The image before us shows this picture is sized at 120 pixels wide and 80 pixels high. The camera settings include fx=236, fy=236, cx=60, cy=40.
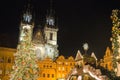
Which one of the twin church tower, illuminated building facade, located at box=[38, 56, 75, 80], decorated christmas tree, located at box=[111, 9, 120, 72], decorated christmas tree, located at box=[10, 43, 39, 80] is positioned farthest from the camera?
the twin church tower

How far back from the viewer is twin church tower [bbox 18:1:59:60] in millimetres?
79438

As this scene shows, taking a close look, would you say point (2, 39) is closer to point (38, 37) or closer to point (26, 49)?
point (38, 37)

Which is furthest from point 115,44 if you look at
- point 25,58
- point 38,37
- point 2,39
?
point 38,37

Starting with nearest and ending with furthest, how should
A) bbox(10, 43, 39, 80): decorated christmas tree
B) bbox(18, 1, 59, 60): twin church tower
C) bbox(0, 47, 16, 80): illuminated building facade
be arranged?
bbox(10, 43, 39, 80): decorated christmas tree
bbox(0, 47, 16, 80): illuminated building facade
bbox(18, 1, 59, 60): twin church tower

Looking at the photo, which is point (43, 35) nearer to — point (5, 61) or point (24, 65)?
point (5, 61)

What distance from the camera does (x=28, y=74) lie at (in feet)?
110

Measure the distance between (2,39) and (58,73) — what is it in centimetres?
2021

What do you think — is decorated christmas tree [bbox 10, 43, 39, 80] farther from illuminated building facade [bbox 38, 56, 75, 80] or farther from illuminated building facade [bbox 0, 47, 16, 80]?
illuminated building facade [bbox 38, 56, 75, 80]

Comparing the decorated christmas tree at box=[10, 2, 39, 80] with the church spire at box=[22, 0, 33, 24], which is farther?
the church spire at box=[22, 0, 33, 24]

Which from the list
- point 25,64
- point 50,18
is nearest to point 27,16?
point 50,18

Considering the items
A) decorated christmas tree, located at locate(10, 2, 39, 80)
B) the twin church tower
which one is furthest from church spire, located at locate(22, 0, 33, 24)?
decorated christmas tree, located at locate(10, 2, 39, 80)

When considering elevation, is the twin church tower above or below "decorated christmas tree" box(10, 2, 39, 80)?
above

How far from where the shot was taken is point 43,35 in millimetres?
84688

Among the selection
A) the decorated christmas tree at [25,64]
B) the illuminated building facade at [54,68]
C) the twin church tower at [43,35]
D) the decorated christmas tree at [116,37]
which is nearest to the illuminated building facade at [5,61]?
the illuminated building facade at [54,68]
